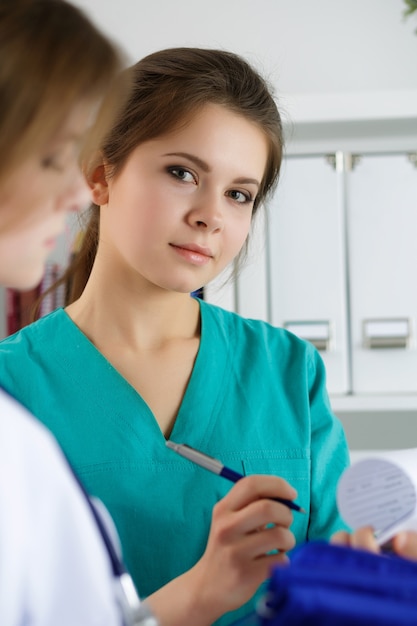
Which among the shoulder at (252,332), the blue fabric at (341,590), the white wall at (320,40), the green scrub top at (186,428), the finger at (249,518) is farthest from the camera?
the white wall at (320,40)

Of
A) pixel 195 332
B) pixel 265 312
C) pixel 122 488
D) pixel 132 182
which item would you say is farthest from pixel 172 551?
pixel 265 312

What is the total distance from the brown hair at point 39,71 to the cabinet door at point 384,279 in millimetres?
1002

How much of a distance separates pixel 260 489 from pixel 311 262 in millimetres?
831

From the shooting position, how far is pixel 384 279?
1437 mm

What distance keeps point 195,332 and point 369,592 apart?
0.61 meters

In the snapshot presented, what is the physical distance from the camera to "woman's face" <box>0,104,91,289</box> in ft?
1.55

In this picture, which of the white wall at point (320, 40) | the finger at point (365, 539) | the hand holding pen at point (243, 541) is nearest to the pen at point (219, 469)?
the hand holding pen at point (243, 541)

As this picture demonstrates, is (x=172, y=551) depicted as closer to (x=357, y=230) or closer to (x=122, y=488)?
(x=122, y=488)

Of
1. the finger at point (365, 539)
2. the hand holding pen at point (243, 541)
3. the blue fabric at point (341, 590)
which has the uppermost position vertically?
the blue fabric at point (341, 590)

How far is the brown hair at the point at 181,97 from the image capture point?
2.83 ft

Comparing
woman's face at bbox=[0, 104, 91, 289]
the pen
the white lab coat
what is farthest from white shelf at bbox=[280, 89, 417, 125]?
the white lab coat

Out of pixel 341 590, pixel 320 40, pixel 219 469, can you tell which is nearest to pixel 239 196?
pixel 219 469

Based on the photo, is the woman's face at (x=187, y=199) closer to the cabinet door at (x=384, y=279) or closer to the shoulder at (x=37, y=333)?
the shoulder at (x=37, y=333)

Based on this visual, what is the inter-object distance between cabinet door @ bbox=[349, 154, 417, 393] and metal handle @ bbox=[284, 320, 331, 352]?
46 mm
